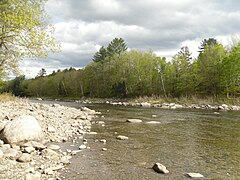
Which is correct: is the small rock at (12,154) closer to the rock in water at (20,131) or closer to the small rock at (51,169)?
the rock in water at (20,131)

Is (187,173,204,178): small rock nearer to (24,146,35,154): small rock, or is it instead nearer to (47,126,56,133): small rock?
(24,146,35,154): small rock

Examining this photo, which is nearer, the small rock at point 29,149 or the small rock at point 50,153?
the small rock at point 50,153

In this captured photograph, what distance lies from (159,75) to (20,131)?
174ft

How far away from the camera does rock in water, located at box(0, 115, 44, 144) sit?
11.0 metres

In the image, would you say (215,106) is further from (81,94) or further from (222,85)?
(81,94)

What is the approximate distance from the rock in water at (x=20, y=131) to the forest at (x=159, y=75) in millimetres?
23683

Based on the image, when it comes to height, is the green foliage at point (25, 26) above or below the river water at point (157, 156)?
above

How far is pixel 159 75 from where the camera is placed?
61.8 m

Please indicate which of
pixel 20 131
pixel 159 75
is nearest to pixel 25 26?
pixel 20 131

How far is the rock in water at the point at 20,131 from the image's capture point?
36.2 ft

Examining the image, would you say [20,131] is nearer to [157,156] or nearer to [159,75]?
[157,156]

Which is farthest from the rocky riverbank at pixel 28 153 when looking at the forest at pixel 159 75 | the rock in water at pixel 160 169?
the forest at pixel 159 75

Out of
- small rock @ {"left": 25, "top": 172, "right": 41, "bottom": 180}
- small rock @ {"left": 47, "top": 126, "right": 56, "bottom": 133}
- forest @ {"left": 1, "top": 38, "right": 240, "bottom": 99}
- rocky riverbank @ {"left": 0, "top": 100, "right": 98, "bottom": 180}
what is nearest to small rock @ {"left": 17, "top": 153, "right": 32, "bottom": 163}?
rocky riverbank @ {"left": 0, "top": 100, "right": 98, "bottom": 180}

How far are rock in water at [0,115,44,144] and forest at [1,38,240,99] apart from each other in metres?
23.7
